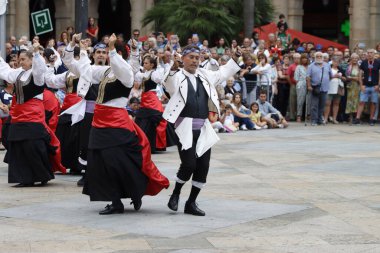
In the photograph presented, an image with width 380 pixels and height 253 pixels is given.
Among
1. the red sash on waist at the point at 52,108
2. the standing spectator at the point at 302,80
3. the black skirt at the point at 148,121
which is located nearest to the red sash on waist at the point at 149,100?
the black skirt at the point at 148,121

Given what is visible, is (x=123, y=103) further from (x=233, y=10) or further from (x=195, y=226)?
(x=233, y=10)

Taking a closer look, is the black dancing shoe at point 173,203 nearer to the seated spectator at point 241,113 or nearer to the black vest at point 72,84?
the black vest at point 72,84

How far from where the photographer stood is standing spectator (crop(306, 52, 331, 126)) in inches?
981

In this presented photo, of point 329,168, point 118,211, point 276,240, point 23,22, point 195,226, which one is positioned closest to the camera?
point 276,240

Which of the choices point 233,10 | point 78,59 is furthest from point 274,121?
point 78,59

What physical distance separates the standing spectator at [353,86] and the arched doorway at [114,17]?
20299mm

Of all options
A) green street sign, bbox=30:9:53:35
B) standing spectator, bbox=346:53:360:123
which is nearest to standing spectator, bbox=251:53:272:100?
standing spectator, bbox=346:53:360:123

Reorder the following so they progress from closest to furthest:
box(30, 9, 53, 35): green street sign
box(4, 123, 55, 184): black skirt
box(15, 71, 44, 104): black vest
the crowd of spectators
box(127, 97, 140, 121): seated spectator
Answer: box(15, 71, 44, 104): black vest, box(4, 123, 55, 184): black skirt, box(127, 97, 140, 121): seated spectator, box(30, 9, 53, 35): green street sign, the crowd of spectators

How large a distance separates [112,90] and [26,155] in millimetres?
2731

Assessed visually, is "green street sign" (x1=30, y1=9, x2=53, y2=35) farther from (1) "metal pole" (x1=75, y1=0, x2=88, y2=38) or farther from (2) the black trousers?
(2) the black trousers

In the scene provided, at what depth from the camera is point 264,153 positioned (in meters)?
18.1

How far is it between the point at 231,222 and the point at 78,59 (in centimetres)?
412

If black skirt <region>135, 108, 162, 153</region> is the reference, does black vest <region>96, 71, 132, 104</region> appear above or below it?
above

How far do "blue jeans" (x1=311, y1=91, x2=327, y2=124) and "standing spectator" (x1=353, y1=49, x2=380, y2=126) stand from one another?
3.08ft
